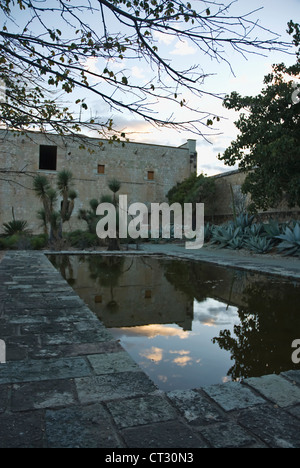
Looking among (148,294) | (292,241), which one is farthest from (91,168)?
(148,294)

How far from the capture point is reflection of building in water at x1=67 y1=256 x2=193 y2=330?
346 centimetres

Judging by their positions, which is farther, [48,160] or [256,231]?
[48,160]

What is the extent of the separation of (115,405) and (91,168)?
2112cm

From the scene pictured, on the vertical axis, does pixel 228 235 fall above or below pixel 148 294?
above

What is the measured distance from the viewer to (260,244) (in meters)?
9.72

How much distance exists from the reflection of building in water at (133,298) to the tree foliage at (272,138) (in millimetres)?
4604

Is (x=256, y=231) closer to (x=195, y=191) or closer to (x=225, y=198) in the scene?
(x=225, y=198)

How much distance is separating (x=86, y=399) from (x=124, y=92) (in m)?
2.24

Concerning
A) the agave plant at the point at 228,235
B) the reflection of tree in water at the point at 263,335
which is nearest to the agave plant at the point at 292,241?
the agave plant at the point at 228,235

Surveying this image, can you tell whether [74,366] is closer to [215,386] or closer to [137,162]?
[215,386]

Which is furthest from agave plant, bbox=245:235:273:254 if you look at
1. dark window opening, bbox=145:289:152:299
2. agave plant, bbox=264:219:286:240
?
dark window opening, bbox=145:289:152:299

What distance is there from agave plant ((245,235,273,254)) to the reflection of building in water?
4.18 m

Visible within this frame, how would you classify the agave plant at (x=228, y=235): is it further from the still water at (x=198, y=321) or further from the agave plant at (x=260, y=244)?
the still water at (x=198, y=321)

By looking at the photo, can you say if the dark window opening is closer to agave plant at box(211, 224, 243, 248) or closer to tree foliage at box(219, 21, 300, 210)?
tree foliage at box(219, 21, 300, 210)
